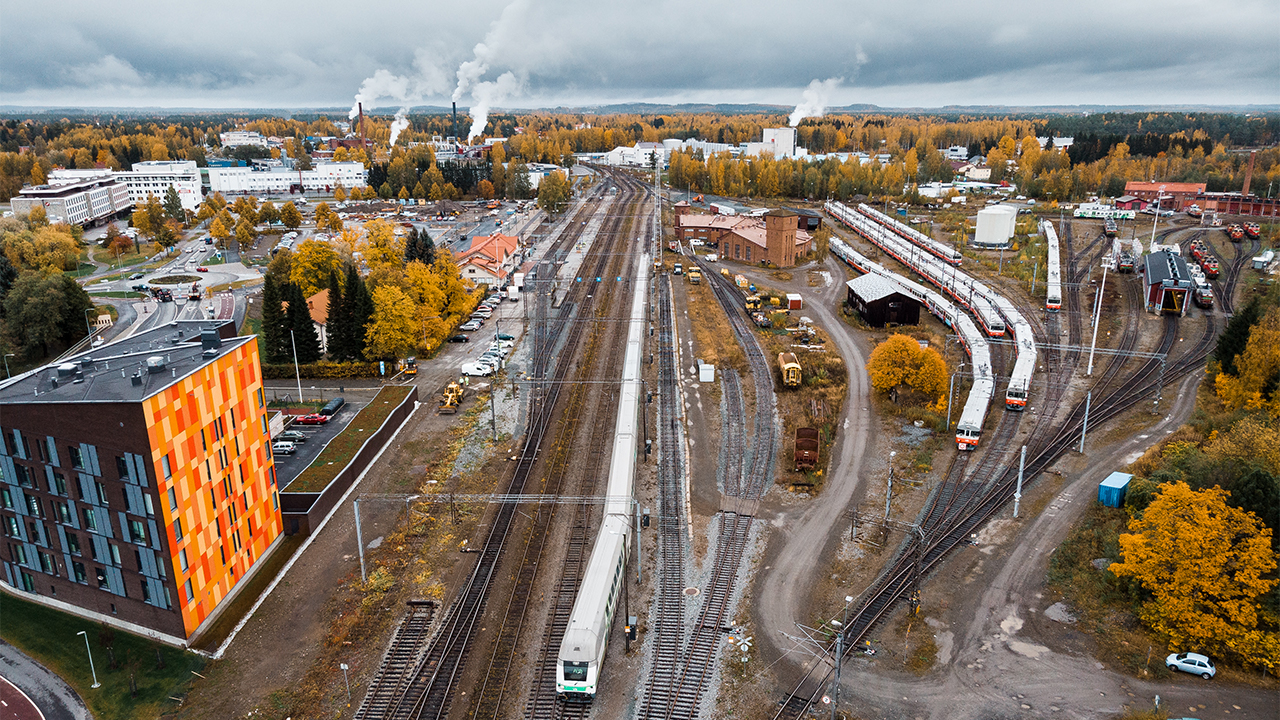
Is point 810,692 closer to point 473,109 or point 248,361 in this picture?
point 248,361

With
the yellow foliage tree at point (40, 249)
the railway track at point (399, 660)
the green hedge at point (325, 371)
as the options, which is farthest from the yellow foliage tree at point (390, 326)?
the yellow foliage tree at point (40, 249)

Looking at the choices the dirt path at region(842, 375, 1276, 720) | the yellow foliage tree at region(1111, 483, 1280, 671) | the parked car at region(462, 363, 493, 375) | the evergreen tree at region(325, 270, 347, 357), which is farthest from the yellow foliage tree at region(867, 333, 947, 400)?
the evergreen tree at region(325, 270, 347, 357)

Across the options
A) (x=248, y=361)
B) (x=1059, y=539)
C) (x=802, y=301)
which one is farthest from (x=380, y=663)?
(x=802, y=301)

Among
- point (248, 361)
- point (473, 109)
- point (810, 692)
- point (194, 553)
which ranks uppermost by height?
point (473, 109)

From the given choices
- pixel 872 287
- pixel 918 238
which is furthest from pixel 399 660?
pixel 918 238

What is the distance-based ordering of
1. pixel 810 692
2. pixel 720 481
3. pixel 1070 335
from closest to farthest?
pixel 810 692 → pixel 720 481 → pixel 1070 335

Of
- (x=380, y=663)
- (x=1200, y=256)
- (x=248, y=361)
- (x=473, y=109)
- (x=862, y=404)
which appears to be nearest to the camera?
(x=380, y=663)

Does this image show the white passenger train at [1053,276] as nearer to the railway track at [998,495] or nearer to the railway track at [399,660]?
the railway track at [998,495]
